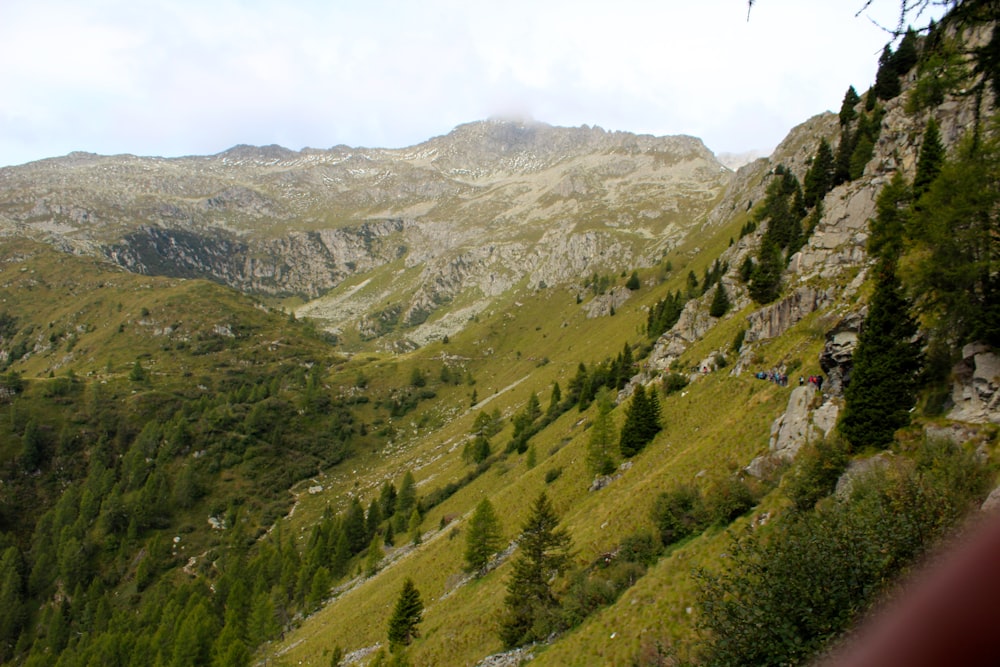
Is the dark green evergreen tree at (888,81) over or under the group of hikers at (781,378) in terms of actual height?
over

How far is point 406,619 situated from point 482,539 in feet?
31.5

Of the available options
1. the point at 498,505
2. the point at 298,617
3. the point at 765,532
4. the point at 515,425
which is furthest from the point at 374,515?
the point at 765,532

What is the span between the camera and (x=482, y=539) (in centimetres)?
4584

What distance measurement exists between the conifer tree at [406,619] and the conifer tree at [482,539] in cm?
730

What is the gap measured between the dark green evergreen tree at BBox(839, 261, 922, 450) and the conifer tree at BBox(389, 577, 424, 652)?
103ft

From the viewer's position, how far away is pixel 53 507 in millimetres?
121000

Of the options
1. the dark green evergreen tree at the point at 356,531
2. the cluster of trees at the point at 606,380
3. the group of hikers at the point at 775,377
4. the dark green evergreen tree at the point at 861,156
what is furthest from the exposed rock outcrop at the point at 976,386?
the dark green evergreen tree at the point at 356,531

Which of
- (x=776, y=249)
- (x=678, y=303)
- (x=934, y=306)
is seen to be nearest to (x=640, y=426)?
(x=934, y=306)

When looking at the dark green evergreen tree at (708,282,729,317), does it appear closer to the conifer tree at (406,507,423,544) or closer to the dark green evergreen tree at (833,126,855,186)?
the dark green evergreen tree at (833,126,855,186)

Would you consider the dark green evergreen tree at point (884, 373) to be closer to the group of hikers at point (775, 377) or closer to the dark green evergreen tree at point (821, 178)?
the group of hikers at point (775, 377)

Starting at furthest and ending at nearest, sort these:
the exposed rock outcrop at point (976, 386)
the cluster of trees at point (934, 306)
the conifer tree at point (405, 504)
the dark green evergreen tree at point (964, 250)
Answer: the conifer tree at point (405, 504) < the cluster of trees at point (934, 306) < the dark green evergreen tree at point (964, 250) < the exposed rock outcrop at point (976, 386)

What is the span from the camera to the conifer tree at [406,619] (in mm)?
38375

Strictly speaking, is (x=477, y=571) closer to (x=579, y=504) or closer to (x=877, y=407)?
(x=579, y=504)

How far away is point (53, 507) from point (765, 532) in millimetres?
156216
